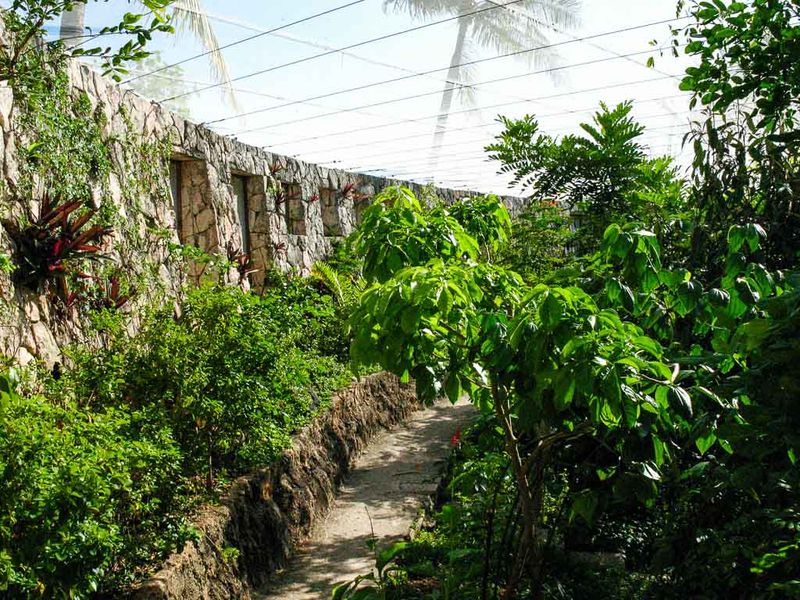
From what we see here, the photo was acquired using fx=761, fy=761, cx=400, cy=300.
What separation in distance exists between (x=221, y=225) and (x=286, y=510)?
4.87 meters

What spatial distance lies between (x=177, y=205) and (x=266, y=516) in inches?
196

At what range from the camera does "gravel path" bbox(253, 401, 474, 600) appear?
5.28m

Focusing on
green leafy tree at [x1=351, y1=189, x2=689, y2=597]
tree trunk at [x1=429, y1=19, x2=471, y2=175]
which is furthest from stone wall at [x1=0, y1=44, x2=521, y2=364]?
green leafy tree at [x1=351, y1=189, x2=689, y2=597]

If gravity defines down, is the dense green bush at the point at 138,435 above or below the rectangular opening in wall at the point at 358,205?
below

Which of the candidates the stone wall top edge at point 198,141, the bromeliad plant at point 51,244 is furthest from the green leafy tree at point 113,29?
the stone wall top edge at point 198,141

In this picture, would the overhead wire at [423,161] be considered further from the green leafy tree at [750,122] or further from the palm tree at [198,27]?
the green leafy tree at [750,122]

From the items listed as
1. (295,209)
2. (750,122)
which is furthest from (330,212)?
(750,122)

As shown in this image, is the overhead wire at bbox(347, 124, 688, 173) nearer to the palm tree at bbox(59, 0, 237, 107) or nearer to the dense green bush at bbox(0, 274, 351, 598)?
the palm tree at bbox(59, 0, 237, 107)

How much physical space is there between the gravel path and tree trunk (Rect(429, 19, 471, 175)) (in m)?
4.45

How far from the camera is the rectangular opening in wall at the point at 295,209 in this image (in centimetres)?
1185

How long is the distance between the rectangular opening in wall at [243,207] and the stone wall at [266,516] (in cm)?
348

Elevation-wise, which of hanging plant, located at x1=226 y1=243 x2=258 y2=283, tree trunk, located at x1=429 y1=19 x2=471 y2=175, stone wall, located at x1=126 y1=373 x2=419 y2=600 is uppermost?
tree trunk, located at x1=429 y1=19 x2=471 y2=175

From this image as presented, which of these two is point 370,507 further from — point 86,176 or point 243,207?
point 243,207

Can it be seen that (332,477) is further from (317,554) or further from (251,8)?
(251,8)
